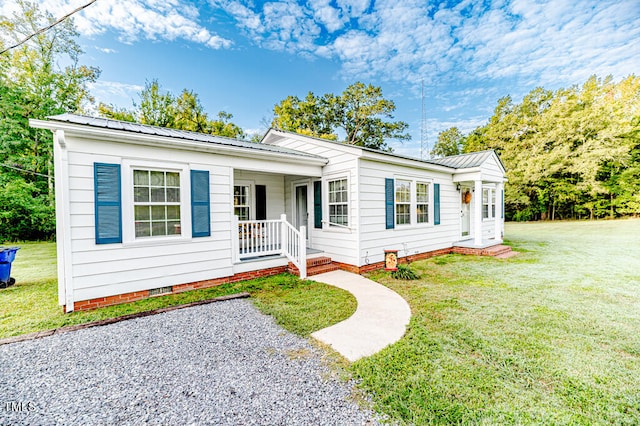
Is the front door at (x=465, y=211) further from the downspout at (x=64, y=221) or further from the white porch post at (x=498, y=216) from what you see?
the downspout at (x=64, y=221)

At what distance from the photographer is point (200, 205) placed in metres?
5.32

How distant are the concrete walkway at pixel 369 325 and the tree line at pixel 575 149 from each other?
2466 centimetres

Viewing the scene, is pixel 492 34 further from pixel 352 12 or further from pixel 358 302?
pixel 358 302

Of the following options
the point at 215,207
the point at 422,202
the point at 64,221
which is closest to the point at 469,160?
the point at 422,202

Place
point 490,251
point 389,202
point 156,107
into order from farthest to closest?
point 156,107 → point 490,251 → point 389,202

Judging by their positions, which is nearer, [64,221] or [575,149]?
[64,221]

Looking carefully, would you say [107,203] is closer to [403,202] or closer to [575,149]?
[403,202]

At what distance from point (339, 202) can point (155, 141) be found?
14.5 feet

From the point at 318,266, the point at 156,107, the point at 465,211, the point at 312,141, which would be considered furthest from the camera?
the point at 156,107

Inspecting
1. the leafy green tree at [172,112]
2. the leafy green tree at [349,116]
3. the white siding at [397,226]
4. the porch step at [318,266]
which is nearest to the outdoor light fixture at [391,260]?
the white siding at [397,226]

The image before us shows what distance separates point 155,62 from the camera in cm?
1506

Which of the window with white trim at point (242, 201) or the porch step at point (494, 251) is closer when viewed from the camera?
the window with white trim at point (242, 201)

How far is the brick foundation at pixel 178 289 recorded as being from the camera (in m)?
4.37

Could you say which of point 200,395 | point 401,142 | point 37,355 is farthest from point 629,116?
point 37,355
